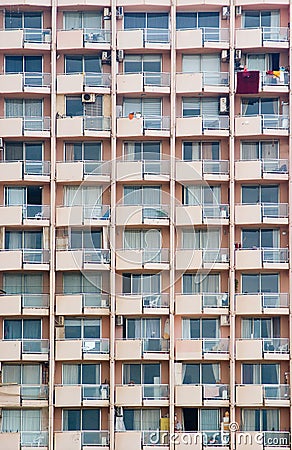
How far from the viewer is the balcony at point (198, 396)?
23516 mm

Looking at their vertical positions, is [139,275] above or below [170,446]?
above

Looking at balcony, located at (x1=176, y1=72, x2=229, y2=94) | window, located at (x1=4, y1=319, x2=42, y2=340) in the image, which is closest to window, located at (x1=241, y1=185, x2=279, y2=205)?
balcony, located at (x1=176, y1=72, x2=229, y2=94)

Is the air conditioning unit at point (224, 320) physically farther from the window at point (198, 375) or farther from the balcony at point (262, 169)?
the balcony at point (262, 169)

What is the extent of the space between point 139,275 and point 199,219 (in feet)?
7.26

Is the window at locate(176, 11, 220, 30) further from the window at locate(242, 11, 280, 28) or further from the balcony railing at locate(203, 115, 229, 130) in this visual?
the balcony railing at locate(203, 115, 229, 130)

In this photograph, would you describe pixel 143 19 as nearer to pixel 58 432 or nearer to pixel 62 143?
pixel 62 143

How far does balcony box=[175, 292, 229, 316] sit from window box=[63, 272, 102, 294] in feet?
7.09

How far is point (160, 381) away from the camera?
23.9 metres

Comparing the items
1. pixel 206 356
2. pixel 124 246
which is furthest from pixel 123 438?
pixel 124 246

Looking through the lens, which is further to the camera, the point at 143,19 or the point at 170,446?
the point at 143,19

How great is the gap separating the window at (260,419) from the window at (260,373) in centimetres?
76

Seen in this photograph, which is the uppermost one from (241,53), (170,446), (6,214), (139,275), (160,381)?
(241,53)

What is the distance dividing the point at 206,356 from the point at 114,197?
4.87 metres

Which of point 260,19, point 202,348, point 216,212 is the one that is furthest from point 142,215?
point 260,19
